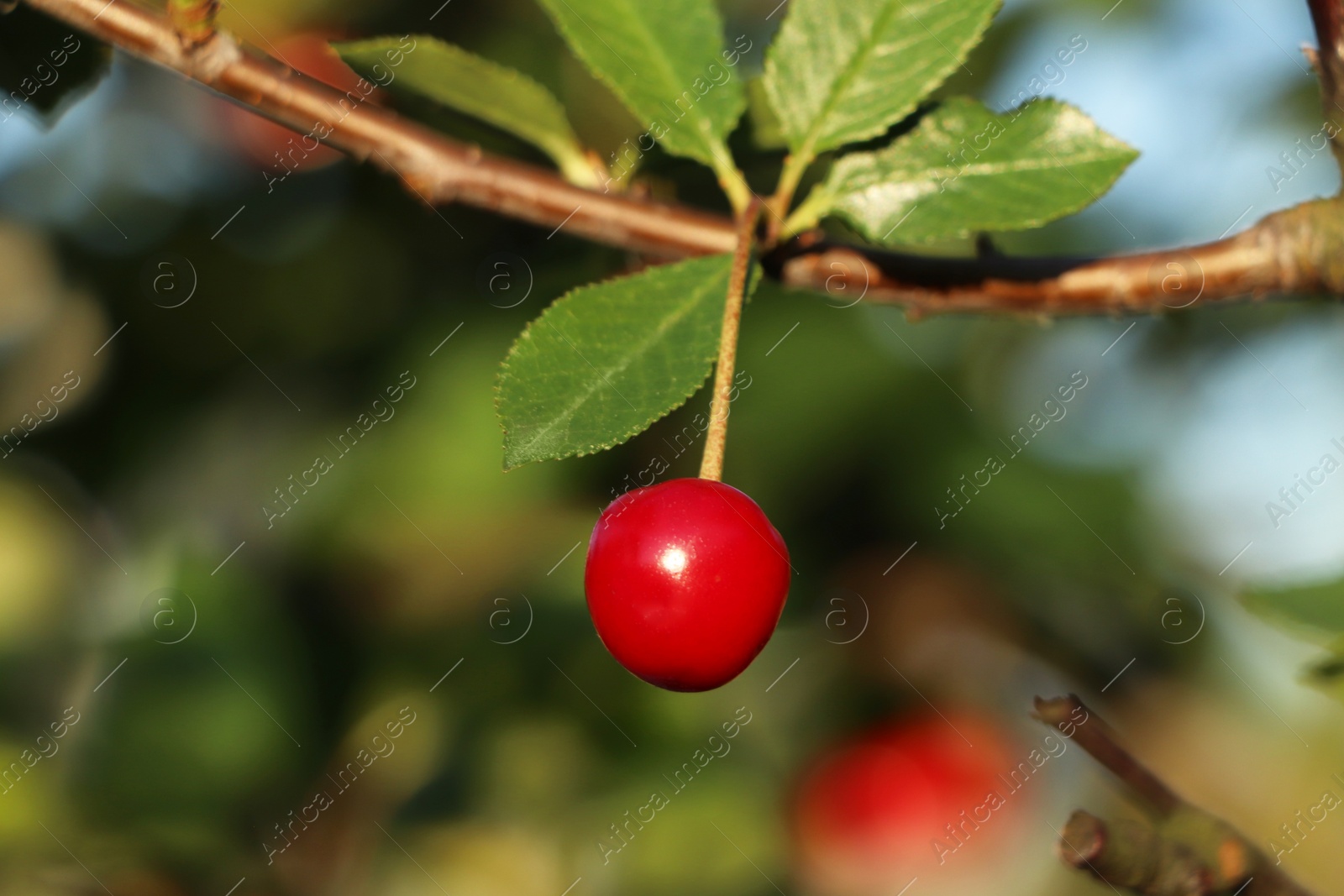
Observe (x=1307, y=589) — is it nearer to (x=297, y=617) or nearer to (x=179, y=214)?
(x=297, y=617)

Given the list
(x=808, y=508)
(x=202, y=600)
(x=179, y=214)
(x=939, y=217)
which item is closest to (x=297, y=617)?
(x=202, y=600)

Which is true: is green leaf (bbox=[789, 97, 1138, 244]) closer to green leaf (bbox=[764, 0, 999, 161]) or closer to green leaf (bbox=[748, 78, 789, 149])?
green leaf (bbox=[764, 0, 999, 161])

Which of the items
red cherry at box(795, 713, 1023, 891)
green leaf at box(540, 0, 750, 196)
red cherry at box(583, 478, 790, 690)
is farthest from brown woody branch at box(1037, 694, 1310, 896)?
red cherry at box(795, 713, 1023, 891)

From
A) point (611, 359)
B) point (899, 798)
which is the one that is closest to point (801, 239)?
point (611, 359)

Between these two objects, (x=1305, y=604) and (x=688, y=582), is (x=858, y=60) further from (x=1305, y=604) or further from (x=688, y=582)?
(x=1305, y=604)

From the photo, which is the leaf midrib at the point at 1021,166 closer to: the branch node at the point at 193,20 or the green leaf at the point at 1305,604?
the green leaf at the point at 1305,604

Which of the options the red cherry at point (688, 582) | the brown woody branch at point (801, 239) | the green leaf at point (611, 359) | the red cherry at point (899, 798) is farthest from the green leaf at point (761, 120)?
the red cherry at point (899, 798)
